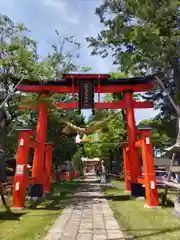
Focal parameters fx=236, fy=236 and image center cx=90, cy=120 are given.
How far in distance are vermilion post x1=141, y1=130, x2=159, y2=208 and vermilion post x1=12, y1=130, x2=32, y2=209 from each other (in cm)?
465

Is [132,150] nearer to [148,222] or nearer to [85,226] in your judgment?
[148,222]

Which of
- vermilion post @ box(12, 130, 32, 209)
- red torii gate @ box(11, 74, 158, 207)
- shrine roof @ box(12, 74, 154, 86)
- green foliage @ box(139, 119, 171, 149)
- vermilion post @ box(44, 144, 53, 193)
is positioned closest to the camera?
vermilion post @ box(12, 130, 32, 209)

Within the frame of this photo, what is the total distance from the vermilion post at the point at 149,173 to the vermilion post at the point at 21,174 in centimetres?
465

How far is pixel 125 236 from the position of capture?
5.24 metres

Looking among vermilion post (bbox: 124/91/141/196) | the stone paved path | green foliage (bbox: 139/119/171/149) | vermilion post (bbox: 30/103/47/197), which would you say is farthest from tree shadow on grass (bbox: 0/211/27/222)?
green foliage (bbox: 139/119/171/149)

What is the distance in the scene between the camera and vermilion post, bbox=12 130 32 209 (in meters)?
8.68

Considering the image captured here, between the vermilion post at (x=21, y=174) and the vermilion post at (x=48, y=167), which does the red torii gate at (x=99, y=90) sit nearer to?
the vermilion post at (x=21, y=174)

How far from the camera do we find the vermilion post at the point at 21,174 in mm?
8684

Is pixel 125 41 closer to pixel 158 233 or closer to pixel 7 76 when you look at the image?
pixel 7 76

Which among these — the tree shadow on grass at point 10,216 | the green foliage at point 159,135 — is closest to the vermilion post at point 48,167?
the tree shadow on grass at point 10,216

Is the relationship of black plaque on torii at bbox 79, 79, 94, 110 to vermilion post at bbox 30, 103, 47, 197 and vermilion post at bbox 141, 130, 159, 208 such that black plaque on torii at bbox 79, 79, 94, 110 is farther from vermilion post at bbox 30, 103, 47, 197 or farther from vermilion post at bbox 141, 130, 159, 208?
vermilion post at bbox 141, 130, 159, 208

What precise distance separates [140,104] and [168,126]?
3.94 metres

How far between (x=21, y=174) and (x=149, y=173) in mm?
4954

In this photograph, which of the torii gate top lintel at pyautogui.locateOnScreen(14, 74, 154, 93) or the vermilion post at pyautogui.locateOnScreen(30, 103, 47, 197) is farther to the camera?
the torii gate top lintel at pyautogui.locateOnScreen(14, 74, 154, 93)
